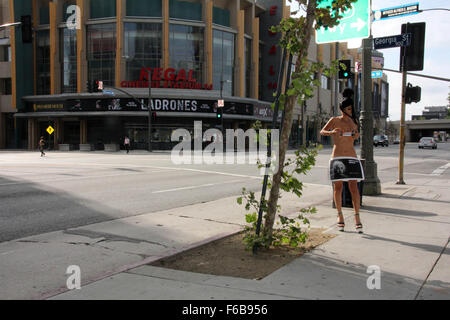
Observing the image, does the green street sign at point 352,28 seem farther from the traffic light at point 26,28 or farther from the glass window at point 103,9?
the glass window at point 103,9

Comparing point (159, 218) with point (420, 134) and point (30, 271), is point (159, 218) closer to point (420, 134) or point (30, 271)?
point (30, 271)

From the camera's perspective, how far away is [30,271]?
4.54 meters

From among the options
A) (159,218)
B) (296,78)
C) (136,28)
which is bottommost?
(159,218)

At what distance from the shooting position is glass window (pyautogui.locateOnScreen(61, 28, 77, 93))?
48.0 metres

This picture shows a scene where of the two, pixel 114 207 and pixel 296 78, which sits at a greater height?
pixel 296 78

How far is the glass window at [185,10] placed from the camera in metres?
46.8

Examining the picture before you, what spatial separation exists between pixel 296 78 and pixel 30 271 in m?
3.75

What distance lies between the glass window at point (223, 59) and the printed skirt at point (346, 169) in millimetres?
43468

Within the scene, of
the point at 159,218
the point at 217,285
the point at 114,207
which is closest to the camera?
the point at 217,285

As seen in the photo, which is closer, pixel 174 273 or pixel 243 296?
pixel 243 296

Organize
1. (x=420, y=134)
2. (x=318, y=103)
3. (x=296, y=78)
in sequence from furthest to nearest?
1. (x=420, y=134)
2. (x=318, y=103)
3. (x=296, y=78)

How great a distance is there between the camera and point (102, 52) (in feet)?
154

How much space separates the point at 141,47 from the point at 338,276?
45.6 metres

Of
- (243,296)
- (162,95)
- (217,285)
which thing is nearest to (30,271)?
(217,285)
